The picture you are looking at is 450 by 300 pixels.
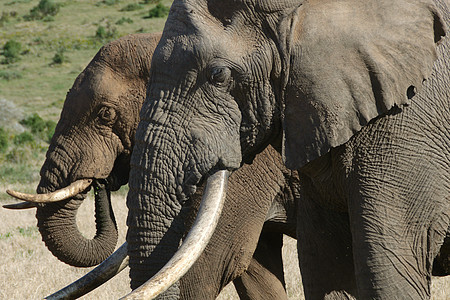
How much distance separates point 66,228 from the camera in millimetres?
5207

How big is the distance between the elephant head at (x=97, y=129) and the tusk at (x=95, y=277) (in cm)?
50

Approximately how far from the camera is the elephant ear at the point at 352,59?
300cm

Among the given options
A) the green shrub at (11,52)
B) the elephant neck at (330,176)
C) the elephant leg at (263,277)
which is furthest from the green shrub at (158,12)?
the elephant neck at (330,176)

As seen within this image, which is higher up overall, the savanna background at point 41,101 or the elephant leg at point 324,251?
→ the elephant leg at point 324,251

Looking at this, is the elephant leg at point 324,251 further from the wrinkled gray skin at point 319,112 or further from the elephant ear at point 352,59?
the elephant ear at point 352,59

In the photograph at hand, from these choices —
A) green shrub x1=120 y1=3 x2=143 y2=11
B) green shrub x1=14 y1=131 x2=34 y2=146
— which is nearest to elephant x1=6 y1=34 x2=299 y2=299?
green shrub x1=14 y1=131 x2=34 y2=146

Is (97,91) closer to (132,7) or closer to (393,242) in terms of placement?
(393,242)

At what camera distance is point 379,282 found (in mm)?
3094

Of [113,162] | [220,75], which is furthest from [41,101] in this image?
[220,75]

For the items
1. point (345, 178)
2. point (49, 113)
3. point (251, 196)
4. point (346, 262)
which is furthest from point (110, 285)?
point (49, 113)

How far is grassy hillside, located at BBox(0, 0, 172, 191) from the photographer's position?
14.6 meters

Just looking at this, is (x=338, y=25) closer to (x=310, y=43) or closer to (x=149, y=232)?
(x=310, y=43)

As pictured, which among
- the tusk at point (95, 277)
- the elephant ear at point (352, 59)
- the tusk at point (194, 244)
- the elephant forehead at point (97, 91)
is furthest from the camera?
the elephant forehead at point (97, 91)

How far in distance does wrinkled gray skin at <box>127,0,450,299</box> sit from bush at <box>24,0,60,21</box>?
113 feet
